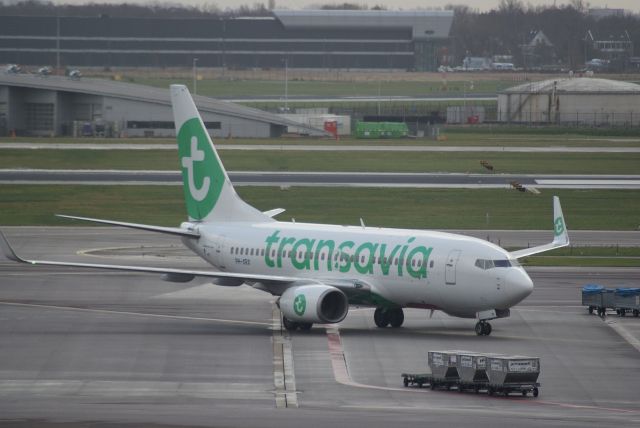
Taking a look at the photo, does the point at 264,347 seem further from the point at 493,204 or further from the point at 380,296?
the point at 493,204

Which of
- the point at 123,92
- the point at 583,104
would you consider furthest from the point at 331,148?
the point at 583,104

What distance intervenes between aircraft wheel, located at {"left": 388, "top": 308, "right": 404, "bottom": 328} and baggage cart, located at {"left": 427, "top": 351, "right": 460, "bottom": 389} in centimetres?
1283

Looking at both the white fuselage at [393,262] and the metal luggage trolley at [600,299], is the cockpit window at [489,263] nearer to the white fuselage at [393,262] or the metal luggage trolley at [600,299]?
the white fuselage at [393,262]

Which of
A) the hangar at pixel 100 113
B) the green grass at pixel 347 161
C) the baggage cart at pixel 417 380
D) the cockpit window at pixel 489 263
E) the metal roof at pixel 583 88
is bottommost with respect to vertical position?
the baggage cart at pixel 417 380

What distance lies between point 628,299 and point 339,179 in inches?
2111

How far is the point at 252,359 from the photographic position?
42938 mm

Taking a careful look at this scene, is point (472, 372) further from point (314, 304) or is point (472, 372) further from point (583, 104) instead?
point (583, 104)

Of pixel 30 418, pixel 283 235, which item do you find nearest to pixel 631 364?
pixel 283 235

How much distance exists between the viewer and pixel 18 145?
5020 inches

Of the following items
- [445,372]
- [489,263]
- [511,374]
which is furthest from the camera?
[489,263]

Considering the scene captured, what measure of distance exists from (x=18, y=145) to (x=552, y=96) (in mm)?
74441

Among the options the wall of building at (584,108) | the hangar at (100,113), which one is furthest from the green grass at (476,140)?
the wall of building at (584,108)

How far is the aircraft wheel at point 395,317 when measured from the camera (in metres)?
50.6

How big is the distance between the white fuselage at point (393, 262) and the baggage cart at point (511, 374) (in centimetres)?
974
